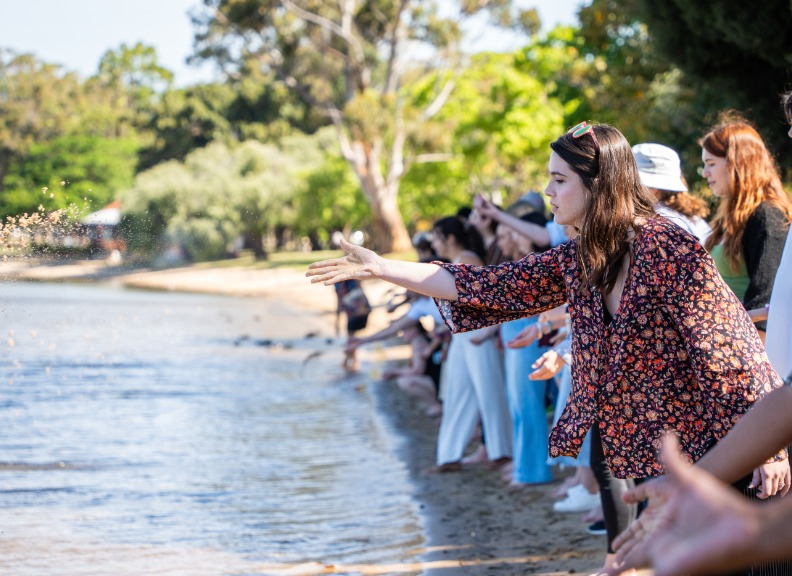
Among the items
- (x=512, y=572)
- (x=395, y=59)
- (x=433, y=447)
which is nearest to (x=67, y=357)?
(x=433, y=447)

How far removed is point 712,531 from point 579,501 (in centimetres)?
586

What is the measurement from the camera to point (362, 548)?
7.13 metres

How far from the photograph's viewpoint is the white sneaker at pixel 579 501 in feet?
24.3

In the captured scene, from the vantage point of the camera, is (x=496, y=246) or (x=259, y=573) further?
(x=496, y=246)

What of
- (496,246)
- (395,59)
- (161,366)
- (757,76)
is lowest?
(161,366)

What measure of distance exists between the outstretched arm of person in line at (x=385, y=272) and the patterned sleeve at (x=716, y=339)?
2.81 ft

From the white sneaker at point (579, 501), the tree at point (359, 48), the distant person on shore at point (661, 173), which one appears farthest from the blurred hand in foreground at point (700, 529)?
the tree at point (359, 48)

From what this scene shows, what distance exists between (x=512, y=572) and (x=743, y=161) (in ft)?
8.56

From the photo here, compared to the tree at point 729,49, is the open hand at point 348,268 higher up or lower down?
lower down

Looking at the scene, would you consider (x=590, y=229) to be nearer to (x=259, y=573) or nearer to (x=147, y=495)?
(x=259, y=573)

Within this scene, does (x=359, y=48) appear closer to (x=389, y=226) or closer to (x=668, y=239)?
(x=389, y=226)

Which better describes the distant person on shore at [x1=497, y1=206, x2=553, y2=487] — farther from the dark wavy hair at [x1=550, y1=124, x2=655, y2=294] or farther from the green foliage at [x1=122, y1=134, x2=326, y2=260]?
the green foliage at [x1=122, y1=134, x2=326, y2=260]

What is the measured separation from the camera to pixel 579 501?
740cm

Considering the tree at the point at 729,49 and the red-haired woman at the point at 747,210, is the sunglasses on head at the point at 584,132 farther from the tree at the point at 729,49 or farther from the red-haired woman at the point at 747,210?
the tree at the point at 729,49
